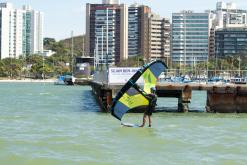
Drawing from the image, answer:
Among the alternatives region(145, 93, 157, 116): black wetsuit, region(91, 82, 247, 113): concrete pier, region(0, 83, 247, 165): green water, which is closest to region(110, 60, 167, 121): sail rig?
region(145, 93, 157, 116): black wetsuit

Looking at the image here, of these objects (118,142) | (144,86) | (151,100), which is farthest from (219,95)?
(118,142)

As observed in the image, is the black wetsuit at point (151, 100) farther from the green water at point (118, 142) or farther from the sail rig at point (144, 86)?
the green water at point (118, 142)

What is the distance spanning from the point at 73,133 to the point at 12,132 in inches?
100

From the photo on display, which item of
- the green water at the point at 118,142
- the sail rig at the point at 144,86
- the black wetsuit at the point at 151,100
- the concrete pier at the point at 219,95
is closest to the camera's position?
the green water at the point at 118,142

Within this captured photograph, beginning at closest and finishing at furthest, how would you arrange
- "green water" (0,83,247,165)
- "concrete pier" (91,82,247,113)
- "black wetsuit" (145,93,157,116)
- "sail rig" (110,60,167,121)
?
"green water" (0,83,247,165)
"black wetsuit" (145,93,157,116)
"sail rig" (110,60,167,121)
"concrete pier" (91,82,247,113)

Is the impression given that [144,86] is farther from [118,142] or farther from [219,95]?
[219,95]

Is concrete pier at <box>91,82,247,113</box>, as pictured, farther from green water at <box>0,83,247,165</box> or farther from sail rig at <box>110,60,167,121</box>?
sail rig at <box>110,60,167,121</box>

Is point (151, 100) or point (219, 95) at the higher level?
point (151, 100)

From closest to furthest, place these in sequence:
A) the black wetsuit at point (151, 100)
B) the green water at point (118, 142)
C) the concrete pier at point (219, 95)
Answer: the green water at point (118, 142) < the black wetsuit at point (151, 100) < the concrete pier at point (219, 95)

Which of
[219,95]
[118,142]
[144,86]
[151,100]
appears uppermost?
[144,86]

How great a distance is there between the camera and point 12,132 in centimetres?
2497

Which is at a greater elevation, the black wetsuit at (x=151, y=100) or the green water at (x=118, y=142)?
the black wetsuit at (x=151, y=100)

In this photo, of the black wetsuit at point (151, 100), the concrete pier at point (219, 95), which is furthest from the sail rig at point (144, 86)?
the concrete pier at point (219, 95)

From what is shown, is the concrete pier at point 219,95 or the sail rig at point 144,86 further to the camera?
the concrete pier at point 219,95
